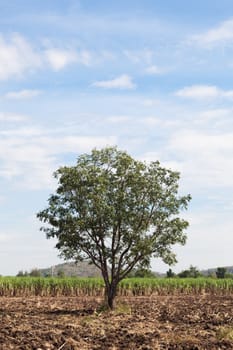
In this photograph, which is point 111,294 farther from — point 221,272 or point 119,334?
point 221,272

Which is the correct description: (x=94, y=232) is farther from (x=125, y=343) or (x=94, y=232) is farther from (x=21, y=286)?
(x=21, y=286)

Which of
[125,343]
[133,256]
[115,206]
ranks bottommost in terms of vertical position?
[125,343]

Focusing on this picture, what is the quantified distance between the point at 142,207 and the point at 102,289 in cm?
2456

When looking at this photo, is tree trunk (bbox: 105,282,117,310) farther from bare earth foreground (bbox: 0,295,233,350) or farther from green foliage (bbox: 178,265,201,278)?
green foliage (bbox: 178,265,201,278)

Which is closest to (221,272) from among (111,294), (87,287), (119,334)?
(87,287)

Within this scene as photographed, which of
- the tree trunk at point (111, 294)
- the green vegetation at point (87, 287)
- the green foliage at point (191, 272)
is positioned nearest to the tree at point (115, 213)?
the tree trunk at point (111, 294)

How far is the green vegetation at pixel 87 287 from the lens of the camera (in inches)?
1815

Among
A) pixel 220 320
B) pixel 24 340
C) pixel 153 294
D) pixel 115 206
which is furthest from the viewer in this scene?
pixel 153 294

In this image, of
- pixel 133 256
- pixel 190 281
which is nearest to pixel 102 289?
pixel 190 281

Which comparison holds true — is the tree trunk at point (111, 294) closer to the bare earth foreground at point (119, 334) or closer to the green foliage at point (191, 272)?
the bare earth foreground at point (119, 334)

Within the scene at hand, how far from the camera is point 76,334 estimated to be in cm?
1586

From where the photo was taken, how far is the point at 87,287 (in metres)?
48.8

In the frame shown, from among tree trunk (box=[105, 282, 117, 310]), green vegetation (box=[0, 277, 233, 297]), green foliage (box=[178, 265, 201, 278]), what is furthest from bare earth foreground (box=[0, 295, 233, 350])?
green foliage (box=[178, 265, 201, 278])

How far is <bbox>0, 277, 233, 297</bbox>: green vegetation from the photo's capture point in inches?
1815
